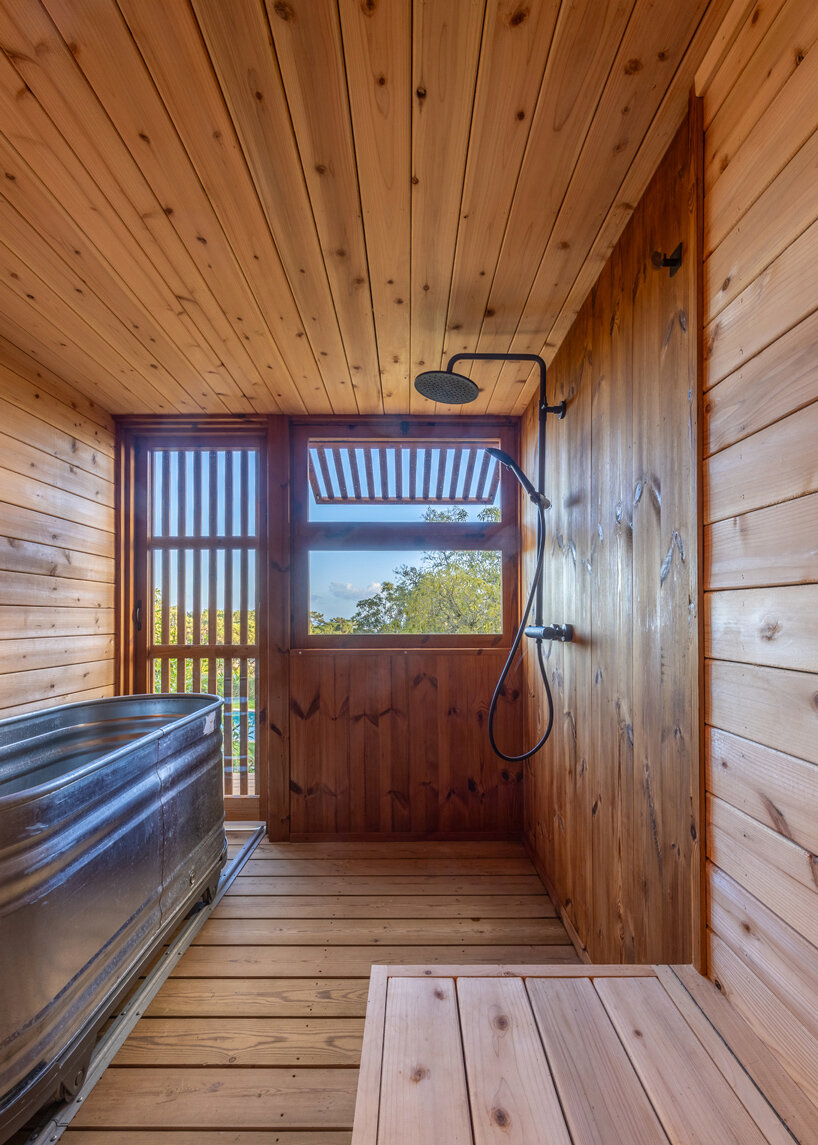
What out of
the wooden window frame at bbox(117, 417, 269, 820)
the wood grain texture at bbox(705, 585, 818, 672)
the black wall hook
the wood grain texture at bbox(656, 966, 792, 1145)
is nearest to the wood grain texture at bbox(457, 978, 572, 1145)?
the wood grain texture at bbox(656, 966, 792, 1145)

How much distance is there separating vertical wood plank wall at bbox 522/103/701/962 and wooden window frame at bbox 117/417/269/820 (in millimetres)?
1600

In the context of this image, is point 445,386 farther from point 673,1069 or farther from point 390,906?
point 390,906

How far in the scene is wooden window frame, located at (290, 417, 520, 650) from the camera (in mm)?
2871

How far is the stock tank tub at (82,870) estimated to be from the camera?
3.59 feet

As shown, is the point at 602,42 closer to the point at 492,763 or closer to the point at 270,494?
the point at 270,494

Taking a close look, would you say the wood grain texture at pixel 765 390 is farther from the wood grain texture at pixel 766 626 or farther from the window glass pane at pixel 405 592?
the window glass pane at pixel 405 592

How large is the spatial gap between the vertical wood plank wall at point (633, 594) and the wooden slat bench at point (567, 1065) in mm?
227

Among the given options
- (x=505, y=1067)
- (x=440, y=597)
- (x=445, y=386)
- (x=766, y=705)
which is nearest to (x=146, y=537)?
(x=440, y=597)

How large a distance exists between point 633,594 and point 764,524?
57cm

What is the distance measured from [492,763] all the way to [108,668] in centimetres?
207

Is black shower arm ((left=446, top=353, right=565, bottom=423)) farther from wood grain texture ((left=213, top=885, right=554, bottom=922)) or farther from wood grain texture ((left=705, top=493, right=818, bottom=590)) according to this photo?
wood grain texture ((left=213, top=885, right=554, bottom=922))

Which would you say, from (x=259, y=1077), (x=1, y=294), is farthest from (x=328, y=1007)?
(x=1, y=294)

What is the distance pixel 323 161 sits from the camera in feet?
4.02

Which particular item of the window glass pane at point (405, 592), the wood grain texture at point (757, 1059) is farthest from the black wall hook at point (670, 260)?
the window glass pane at point (405, 592)
